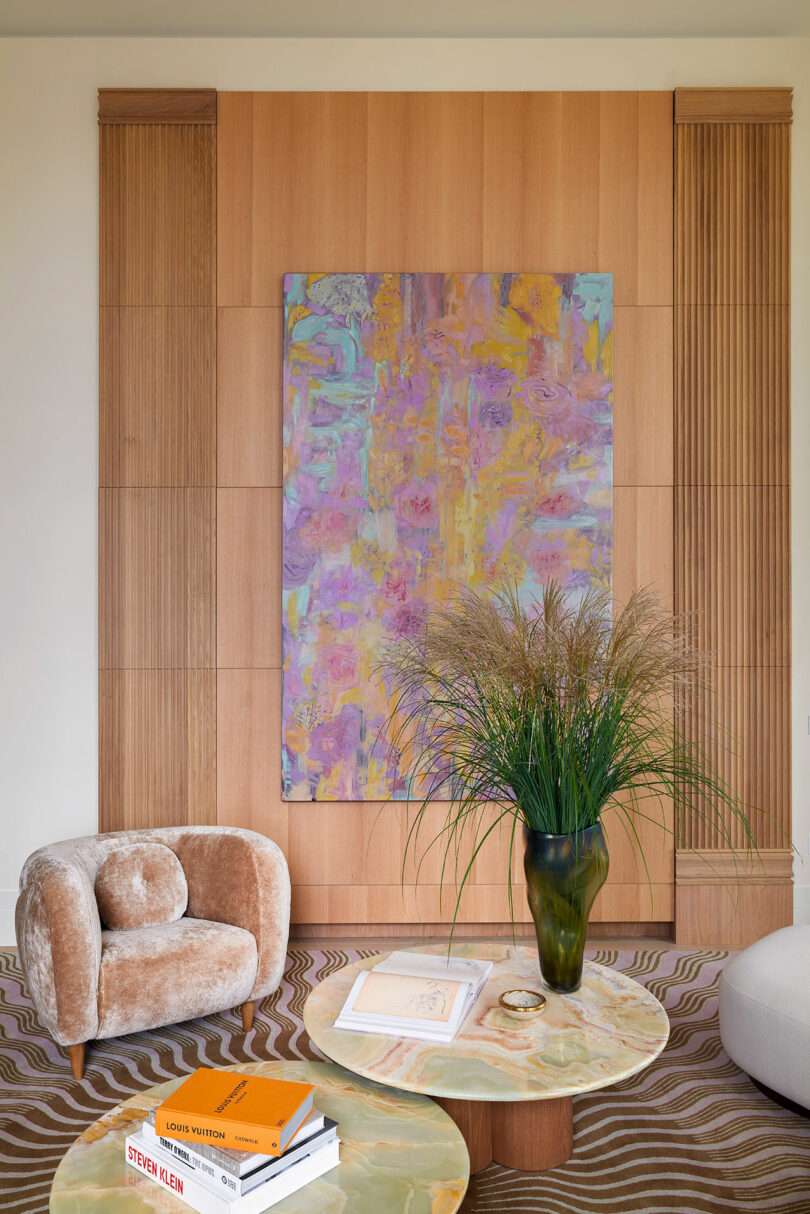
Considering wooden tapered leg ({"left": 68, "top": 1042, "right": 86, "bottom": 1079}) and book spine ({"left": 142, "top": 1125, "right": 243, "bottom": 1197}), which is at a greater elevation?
book spine ({"left": 142, "top": 1125, "right": 243, "bottom": 1197})

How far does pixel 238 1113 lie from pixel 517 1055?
59 cm

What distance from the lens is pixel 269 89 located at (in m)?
3.47

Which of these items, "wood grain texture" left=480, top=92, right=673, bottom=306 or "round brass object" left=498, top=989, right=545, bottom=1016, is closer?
"round brass object" left=498, top=989, right=545, bottom=1016

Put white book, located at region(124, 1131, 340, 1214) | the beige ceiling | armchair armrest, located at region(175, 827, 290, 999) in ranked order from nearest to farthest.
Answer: white book, located at region(124, 1131, 340, 1214)
armchair armrest, located at region(175, 827, 290, 999)
the beige ceiling

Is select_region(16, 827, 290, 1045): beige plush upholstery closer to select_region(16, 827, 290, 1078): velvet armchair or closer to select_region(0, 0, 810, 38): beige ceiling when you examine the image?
select_region(16, 827, 290, 1078): velvet armchair

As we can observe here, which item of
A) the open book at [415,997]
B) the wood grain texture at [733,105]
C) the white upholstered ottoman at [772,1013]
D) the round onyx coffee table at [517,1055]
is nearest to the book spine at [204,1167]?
the round onyx coffee table at [517,1055]

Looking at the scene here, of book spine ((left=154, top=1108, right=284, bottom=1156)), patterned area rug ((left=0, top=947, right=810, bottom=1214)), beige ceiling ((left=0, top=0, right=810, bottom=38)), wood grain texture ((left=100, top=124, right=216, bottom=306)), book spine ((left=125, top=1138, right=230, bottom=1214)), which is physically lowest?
patterned area rug ((left=0, top=947, right=810, bottom=1214))

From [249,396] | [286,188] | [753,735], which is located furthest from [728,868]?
[286,188]

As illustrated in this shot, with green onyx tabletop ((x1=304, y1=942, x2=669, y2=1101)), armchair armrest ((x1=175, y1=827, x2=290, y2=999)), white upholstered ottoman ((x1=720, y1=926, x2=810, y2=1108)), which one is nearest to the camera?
green onyx tabletop ((x1=304, y1=942, x2=669, y2=1101))

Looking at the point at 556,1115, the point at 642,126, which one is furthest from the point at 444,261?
the point at 556,1115

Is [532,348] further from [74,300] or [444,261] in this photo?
[74,300]

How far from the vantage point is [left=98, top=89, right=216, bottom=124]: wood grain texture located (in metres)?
3.43

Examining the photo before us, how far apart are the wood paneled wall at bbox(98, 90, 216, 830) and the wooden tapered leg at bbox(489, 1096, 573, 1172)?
5.88 ft

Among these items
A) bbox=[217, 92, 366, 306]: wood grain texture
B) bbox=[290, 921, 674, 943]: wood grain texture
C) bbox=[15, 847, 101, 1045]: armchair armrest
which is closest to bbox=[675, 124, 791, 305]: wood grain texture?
bbox=[217, 92, 366, 306]: wood grain texture
